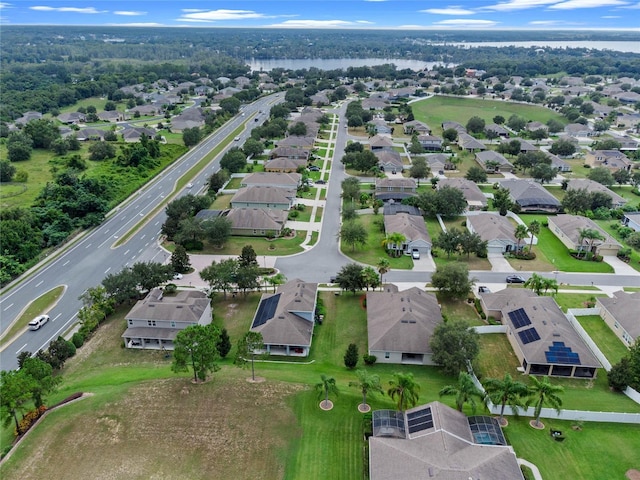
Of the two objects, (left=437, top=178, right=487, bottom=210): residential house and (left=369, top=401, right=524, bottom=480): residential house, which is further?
(left=437, top=178, right=487, bottom=210): residential house

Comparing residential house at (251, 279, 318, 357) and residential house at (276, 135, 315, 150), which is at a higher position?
residential house at (251, 279, 318, 357)

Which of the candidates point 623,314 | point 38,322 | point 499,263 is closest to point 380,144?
point 499,263

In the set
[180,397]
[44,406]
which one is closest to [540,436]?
[180,397]

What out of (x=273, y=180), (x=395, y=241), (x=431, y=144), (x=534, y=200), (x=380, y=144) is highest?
(x=395, y=241)

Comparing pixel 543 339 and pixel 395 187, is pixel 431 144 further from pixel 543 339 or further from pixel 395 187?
pixel 543 339

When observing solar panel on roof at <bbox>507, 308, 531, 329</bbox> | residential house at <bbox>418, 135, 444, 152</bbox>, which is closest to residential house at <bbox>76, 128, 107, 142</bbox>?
residential house at <bbox>418, 135, 444, 152</bbox>

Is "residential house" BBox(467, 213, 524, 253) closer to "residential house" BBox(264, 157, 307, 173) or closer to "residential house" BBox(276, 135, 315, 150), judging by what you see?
"residential house" BBox(264, 157, 307, 173)

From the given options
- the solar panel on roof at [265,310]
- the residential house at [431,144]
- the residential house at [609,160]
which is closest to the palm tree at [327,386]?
the solar panel on roof at [265,310]

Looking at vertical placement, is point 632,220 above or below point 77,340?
below
